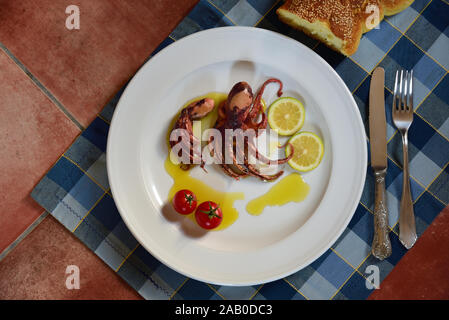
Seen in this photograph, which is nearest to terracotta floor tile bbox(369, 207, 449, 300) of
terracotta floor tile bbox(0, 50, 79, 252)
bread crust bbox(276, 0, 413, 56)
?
bread crust bbox(276, 0, 413, 56)

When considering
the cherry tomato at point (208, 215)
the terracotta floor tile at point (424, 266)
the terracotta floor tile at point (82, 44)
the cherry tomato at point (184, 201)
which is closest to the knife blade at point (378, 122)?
the terracotta floor tile at point (424, 266)

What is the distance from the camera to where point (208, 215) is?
170 centimetres

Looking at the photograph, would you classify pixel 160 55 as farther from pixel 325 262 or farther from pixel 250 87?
pixel 325 262

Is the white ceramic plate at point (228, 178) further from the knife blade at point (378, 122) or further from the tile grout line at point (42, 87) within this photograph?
the tile grout line at point (42, 87)

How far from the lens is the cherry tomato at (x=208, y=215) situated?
171 cm

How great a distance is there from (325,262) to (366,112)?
0.82 metres

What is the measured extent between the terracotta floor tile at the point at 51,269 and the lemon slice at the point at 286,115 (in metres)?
1.17

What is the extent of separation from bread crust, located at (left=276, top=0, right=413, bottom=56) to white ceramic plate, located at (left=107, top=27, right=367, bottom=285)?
12 cm

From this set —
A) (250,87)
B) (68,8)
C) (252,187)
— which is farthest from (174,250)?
(68,8)

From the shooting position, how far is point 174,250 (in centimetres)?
177

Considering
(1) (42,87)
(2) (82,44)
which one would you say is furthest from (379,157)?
(1) (42,87)

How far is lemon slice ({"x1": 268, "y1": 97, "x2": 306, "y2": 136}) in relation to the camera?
181cm

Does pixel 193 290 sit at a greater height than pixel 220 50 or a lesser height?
lesser

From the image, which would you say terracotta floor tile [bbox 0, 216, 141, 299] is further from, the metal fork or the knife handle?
the metal fork
